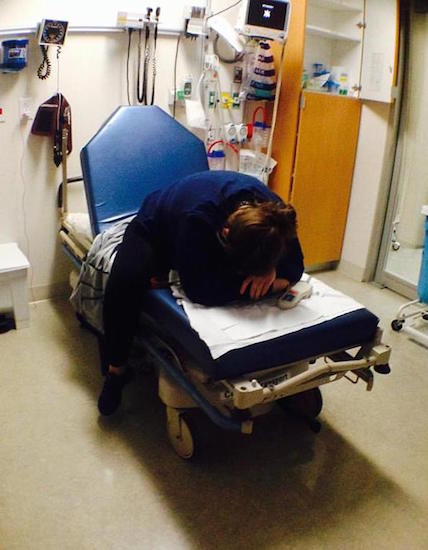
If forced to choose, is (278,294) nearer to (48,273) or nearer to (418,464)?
(418,464)

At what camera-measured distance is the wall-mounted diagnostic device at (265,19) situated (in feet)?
9.32

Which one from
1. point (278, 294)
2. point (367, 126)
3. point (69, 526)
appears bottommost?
point (69, 526)

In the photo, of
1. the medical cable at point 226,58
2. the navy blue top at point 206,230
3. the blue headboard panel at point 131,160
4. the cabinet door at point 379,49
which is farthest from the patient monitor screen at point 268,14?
the navy blue top at point 206,230

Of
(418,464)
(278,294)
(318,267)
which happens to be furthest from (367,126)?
(418,464)

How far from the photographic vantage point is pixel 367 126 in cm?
342

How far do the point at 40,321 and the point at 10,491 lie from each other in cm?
122

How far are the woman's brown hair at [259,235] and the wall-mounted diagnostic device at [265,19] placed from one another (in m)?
1.74

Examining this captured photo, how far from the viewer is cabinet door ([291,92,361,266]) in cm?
323

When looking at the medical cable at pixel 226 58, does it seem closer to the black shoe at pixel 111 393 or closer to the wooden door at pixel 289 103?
the wooden door at pixel 289 103

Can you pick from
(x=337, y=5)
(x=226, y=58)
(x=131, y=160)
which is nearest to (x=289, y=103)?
(x=226, y=58)

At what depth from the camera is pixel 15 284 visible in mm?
2588

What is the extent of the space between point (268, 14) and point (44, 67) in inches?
50.8

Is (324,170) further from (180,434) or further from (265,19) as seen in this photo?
(180,434)

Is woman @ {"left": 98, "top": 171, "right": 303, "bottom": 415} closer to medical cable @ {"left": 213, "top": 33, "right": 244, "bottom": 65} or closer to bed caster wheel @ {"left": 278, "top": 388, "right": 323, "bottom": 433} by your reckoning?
bed caster wheel @ {"left": 278, "top": 388, "right": 323, "bottom": 433}
